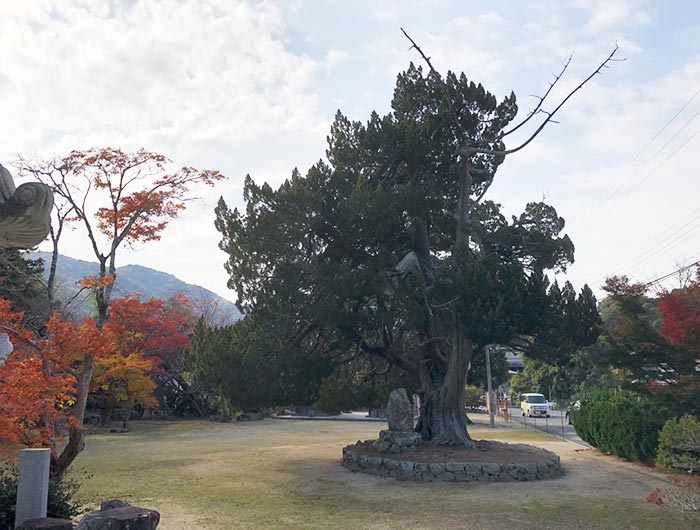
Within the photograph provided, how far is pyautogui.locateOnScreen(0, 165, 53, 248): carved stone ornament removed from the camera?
3.79 m

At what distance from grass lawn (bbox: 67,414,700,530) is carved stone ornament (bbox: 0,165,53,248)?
7088 millimetres

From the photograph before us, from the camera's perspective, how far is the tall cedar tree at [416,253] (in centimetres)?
1545

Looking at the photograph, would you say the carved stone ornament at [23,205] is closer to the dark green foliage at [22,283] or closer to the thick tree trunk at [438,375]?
the thick tree trunk at [438,375]

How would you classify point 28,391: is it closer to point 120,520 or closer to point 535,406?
point 120,520

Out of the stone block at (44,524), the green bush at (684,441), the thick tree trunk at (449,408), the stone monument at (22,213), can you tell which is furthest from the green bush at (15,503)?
the thick tree trunk at (449,408)

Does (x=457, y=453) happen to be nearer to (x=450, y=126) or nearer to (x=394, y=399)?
(x=394, y=399)

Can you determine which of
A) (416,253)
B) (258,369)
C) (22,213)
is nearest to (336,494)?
(258,369)

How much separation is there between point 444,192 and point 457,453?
28.5 feet

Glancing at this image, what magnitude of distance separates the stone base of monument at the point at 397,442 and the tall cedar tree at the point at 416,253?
2.60ft

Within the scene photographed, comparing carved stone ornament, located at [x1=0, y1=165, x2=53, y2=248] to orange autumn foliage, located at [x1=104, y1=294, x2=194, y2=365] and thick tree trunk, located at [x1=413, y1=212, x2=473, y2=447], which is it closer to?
thick tree trunk, located at [x1=413, y1=212, x2=473, y2=447]

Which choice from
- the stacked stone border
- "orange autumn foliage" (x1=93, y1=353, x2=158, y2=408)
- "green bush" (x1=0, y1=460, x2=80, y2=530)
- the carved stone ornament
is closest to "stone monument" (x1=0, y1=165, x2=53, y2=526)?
the carved stone ornament

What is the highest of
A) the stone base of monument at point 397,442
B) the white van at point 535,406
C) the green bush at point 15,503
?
the green bush at point 15,503

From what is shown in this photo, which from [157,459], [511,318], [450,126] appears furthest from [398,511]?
[450,126]

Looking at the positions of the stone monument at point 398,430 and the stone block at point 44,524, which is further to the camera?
the stone monument at point 398,430
